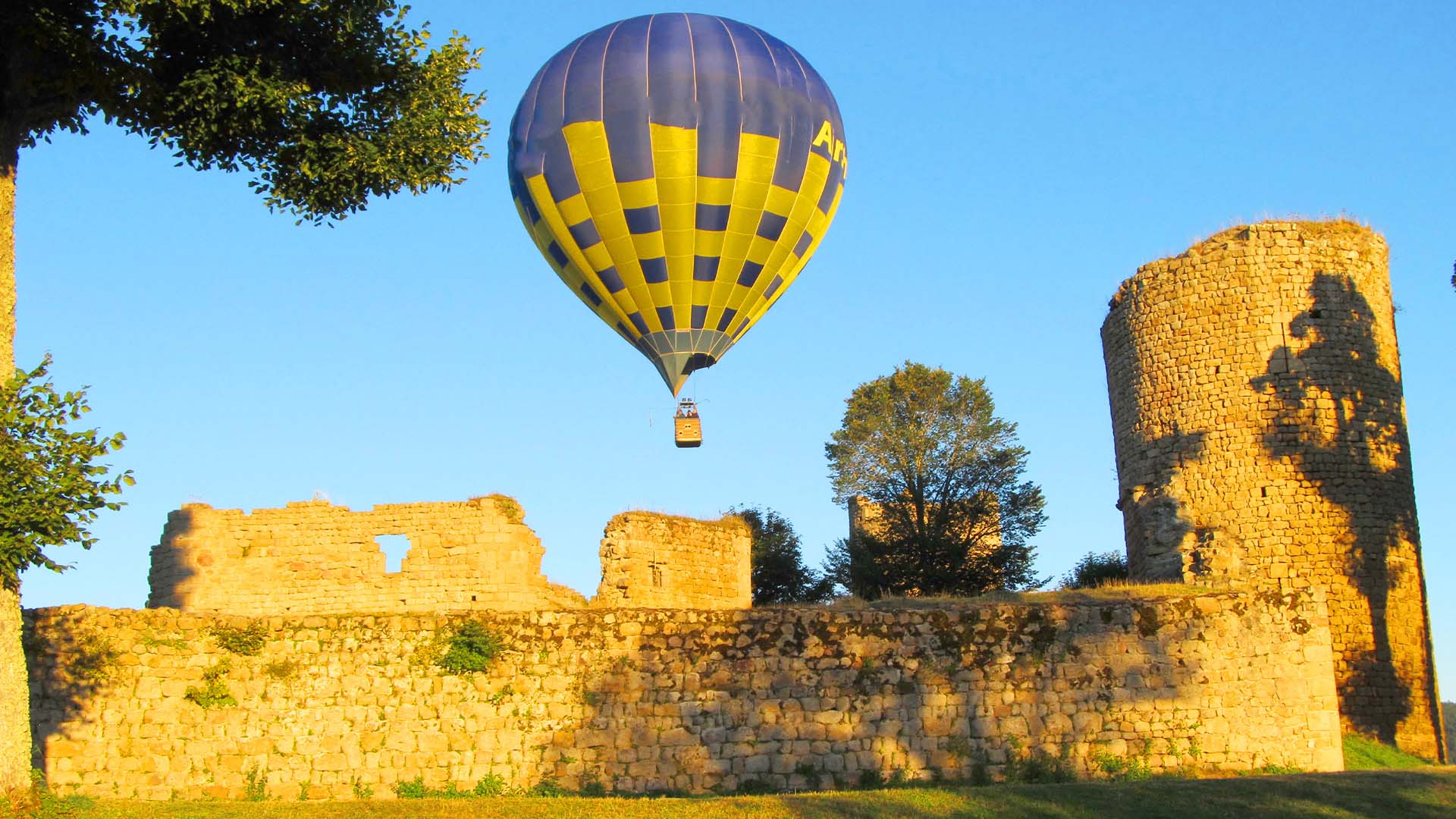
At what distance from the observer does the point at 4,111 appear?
12.5m

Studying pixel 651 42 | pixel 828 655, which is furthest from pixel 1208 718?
pixel 651 42

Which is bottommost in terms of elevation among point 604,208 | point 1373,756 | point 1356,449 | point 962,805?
point 1373,756

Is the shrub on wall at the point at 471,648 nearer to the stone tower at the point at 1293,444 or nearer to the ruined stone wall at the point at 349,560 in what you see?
the ruined stone wall at the point at 349,560

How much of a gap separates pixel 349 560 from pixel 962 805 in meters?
11.2

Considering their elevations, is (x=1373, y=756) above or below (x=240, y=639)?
below

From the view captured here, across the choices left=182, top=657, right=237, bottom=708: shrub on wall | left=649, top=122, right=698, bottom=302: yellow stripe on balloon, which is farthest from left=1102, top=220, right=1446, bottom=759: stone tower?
left=182, top=657, right=237, bottom=708: shrub on wall

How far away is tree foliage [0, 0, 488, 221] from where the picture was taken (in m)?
12.5

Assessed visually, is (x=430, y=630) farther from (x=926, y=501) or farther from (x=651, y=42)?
(x=926, y=501)

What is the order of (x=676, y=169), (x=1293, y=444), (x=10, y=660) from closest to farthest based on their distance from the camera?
(x=10, y=660) → (x=1293, y=444) → (x=676, y=169)

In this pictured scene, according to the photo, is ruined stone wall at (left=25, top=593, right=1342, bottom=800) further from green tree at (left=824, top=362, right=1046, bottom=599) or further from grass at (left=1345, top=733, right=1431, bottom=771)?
green tree at (left=824, top=362, right=1046, bottom=599)

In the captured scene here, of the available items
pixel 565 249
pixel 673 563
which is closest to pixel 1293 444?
pixel 673 563

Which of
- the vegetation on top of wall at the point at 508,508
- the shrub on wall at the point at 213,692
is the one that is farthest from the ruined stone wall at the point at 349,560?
the shrub on wall at the point at 213,692

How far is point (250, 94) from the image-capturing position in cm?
1329

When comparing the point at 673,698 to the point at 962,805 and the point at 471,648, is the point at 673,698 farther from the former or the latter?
the point at 962,805
